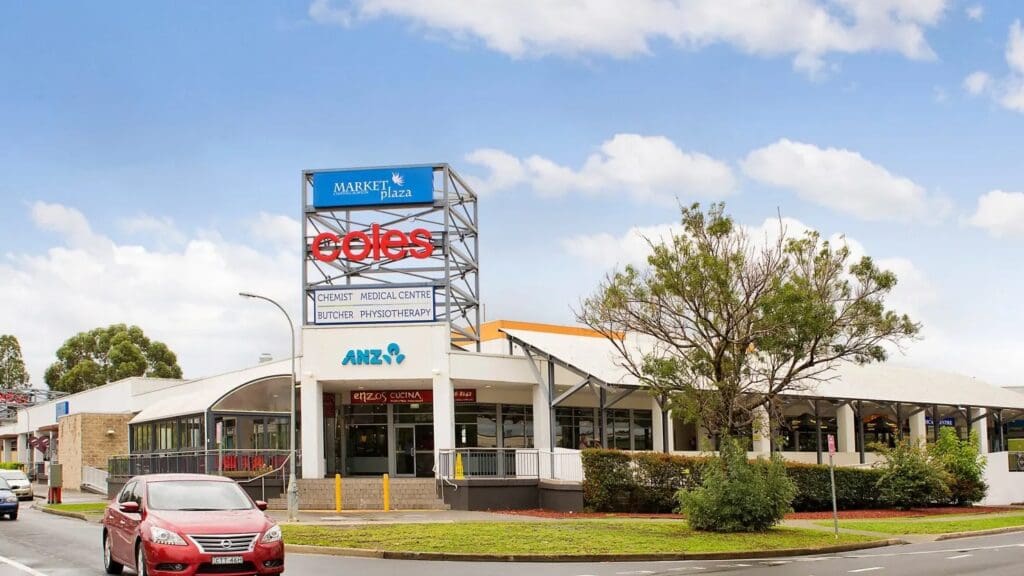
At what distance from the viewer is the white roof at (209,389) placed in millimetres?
41219

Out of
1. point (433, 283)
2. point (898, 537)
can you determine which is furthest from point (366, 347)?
point (898, 537)

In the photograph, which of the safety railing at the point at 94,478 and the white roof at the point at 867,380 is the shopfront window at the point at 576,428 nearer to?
the white roof at the point at 867,380

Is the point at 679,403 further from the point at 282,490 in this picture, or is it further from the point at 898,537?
the point at 282,490

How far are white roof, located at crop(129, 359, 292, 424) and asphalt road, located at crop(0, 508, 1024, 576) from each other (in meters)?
17.5

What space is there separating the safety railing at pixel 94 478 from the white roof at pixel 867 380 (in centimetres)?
2469

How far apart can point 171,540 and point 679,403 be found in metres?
16.8

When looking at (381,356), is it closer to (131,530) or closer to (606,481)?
(606,481)

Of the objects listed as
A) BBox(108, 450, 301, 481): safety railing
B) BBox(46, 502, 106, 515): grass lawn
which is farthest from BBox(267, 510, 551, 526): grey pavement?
BBox(46, 502, 106, 515): grass lawn

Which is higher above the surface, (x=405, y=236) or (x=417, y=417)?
(x=405, y=236)

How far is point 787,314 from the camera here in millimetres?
27891

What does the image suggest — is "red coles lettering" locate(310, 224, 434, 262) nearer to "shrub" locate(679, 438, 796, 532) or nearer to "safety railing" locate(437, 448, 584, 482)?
"safety railing" locate(437, 448, 584, 482)

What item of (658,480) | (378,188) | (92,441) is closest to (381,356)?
(378,188)

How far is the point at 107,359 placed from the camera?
111875 millimetres

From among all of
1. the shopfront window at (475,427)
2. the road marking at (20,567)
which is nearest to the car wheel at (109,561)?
the road marking at (20,567)
